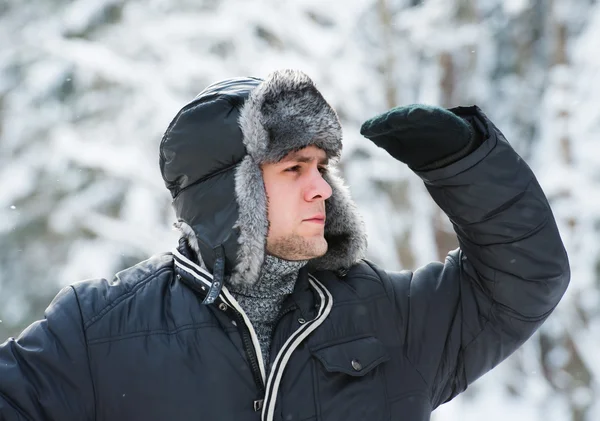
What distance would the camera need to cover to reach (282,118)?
202cm

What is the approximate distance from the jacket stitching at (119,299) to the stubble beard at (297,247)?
0.92ft

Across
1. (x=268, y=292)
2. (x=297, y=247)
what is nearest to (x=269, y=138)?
(x=297, y=247)

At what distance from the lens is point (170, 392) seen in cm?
177

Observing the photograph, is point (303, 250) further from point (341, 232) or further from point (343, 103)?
point (343, 103)

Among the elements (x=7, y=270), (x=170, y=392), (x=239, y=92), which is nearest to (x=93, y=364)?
(x=170, y=392)

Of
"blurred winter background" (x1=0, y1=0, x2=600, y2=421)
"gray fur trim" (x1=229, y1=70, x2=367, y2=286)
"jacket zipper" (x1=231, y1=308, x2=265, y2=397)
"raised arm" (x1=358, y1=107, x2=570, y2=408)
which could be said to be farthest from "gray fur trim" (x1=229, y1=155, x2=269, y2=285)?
"blurred winter background" (x1=0, y1=0, x2=600, y2=421)

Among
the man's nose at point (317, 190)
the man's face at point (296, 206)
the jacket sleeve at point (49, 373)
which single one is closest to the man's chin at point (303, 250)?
the man's face at point (296, 206)

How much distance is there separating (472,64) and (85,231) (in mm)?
3599

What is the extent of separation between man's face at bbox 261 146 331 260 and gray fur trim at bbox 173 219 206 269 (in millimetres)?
175

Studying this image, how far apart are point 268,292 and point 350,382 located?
1.02 feet

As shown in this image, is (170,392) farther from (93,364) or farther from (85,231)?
(85,231)

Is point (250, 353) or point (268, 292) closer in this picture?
point (250, 353)

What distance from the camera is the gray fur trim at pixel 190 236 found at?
6.61ft

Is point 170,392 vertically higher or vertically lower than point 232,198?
lower
